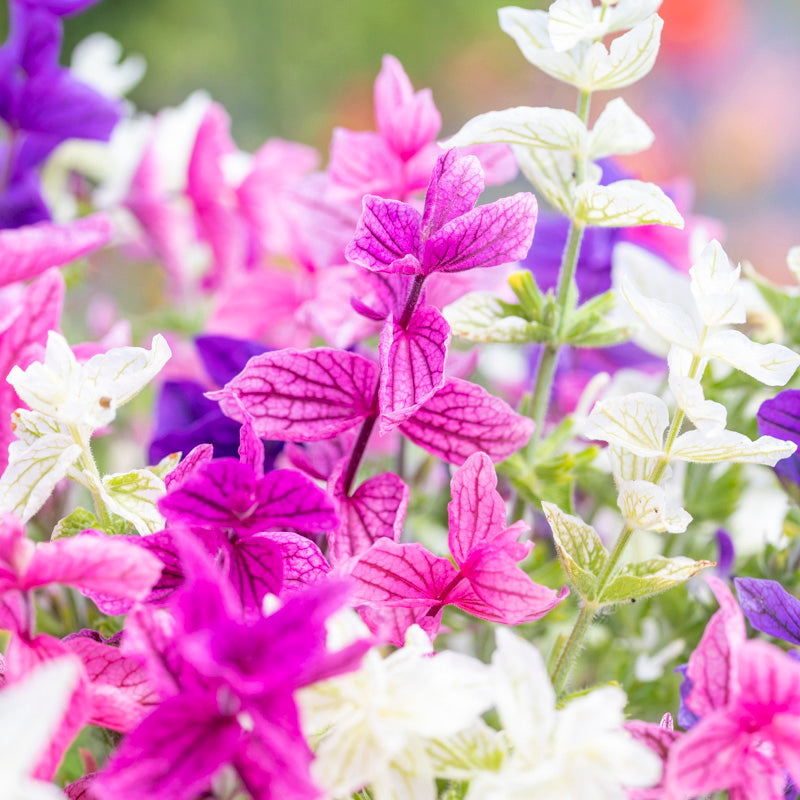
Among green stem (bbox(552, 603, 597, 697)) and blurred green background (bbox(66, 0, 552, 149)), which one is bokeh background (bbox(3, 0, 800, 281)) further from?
green stem (bbox(552, 603, 597, 697))

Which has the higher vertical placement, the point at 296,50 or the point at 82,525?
the point at 82,525

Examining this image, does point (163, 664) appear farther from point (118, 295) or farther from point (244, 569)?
point (118, 295)

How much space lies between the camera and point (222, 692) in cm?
23

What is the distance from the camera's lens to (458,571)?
0.96ft

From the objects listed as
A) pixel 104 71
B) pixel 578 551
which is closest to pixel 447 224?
pixel 578 551

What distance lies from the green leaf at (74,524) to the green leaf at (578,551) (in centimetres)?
15

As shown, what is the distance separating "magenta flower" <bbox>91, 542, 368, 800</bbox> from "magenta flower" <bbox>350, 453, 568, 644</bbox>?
0.05m

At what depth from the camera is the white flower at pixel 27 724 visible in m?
0.18

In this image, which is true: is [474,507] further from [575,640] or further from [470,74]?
[470,74]

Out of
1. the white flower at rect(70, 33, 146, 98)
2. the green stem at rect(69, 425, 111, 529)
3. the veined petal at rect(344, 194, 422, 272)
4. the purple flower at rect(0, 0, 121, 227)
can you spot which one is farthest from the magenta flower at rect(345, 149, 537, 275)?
the white flower at rect(70, 33, 146, 98)

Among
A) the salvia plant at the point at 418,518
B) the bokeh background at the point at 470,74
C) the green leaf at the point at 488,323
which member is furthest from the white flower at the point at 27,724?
the bokeh background at the point at 470,74

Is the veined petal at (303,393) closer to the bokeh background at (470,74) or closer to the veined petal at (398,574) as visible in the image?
the veined petal at (398,574)

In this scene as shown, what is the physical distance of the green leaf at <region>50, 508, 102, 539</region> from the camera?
0.30 meters

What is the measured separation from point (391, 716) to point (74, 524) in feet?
0.44
